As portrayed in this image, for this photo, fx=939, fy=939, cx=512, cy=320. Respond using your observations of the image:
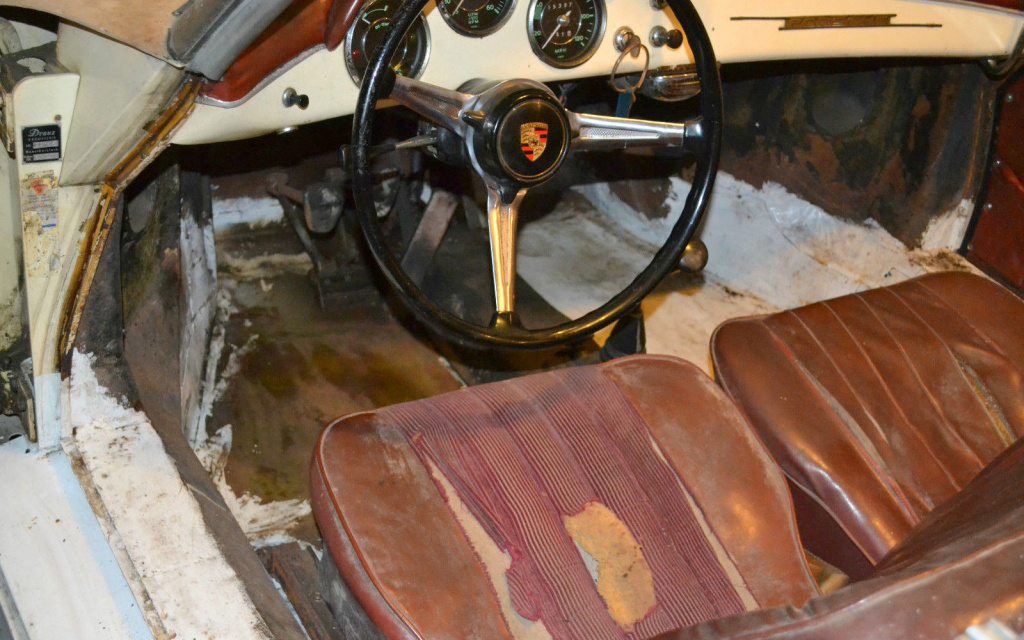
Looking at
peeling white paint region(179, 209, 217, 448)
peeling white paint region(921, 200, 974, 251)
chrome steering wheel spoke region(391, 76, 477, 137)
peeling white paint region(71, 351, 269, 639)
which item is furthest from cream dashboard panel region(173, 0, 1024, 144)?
peeling white paint region(179, 209, 217, 448)

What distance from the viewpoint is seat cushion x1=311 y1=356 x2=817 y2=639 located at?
3.77 ft

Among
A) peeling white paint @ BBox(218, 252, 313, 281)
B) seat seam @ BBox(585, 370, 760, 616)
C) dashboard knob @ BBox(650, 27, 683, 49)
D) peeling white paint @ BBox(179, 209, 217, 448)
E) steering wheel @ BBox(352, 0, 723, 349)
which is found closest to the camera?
seat seam @ BBox(585, 370, 760, 616)

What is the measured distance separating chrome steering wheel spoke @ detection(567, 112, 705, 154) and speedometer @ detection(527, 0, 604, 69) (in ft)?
0.58

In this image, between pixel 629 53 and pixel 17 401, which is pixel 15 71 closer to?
pixel 17 401

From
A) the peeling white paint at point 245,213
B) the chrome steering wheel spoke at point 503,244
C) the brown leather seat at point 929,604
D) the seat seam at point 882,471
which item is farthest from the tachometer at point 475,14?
the peeling white paint at point 245,213

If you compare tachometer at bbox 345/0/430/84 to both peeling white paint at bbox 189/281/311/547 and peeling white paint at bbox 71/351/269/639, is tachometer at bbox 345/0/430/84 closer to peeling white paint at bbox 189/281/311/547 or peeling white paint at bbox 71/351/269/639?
peeling white paint at bbox 71/351/269/639

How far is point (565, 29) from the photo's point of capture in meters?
1.64

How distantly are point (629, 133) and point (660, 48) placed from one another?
0.28m

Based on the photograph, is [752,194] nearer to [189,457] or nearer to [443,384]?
[443,384]

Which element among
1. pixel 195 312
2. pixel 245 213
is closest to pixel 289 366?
pixel 195 312

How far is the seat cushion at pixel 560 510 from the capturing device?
115 centimetres

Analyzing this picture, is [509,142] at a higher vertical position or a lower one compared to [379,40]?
lower

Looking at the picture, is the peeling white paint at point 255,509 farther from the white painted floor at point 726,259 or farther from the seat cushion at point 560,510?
the white painted floor at point 726,259

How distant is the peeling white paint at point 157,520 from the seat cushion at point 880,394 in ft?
2.71
